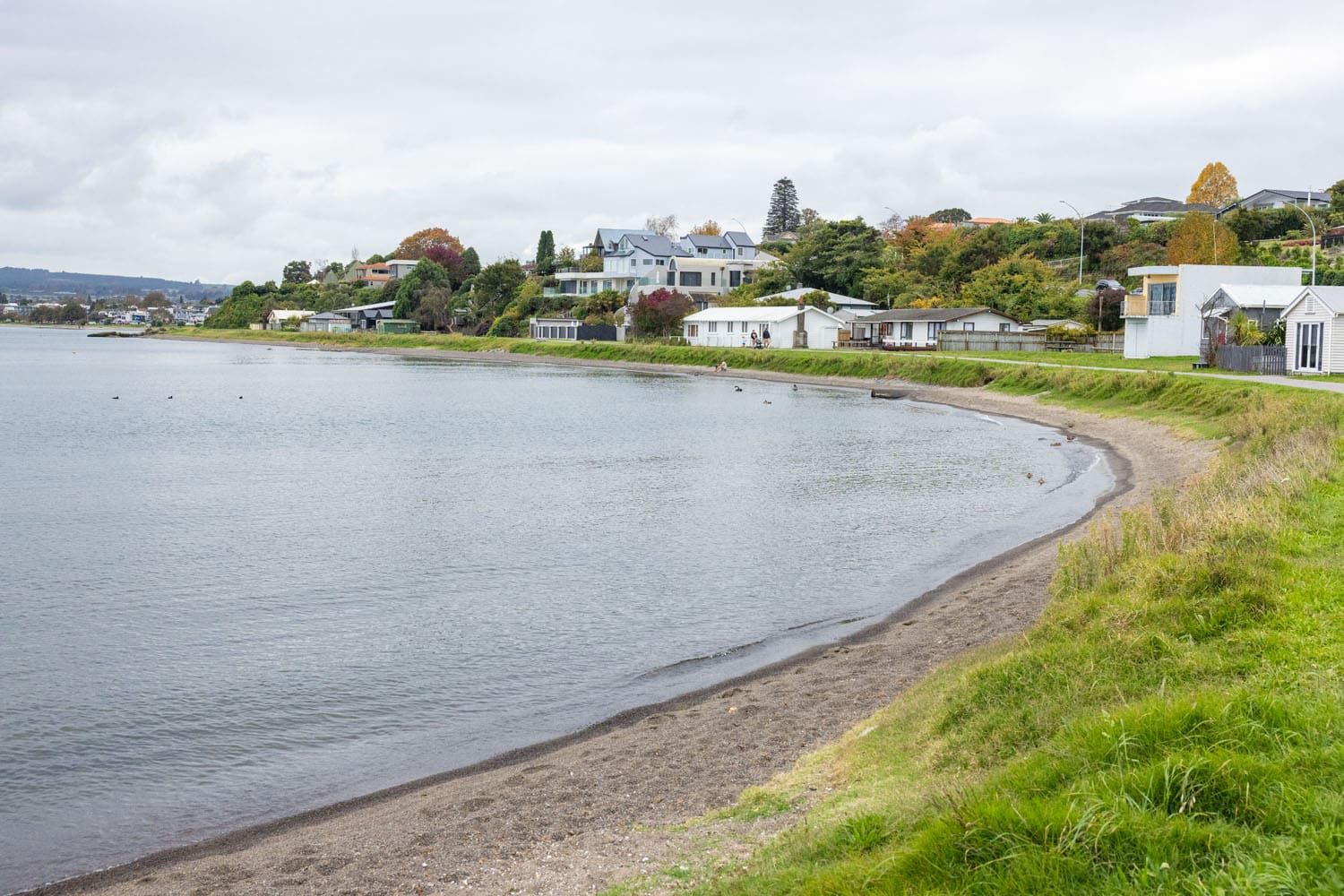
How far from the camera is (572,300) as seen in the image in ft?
452

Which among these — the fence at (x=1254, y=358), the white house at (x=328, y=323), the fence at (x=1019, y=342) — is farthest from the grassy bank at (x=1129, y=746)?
the white house at (x=328, y=323)

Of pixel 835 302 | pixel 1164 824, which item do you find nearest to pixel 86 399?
pixel 835 302

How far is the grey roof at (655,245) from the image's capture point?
454ft

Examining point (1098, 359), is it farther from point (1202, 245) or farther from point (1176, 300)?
point (1202, 245)

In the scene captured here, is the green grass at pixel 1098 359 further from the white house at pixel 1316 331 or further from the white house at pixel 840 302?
the white house at pixel 840 302

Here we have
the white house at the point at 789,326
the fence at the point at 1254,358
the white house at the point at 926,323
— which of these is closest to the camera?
the fence at the point at 1254,358

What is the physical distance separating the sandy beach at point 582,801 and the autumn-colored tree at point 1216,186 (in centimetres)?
14304

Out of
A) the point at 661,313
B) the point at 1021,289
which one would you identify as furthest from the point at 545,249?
the point at 1021,289

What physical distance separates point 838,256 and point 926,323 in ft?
105

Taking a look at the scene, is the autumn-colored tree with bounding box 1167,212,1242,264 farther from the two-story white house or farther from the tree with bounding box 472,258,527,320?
the tree with bounding box 472,258,527,320

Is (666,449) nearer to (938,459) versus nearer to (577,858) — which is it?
(938,459)

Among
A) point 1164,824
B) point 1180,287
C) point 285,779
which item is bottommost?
point 285,779

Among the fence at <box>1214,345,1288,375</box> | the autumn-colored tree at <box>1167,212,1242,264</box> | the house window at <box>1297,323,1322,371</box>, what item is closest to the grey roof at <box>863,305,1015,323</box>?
the autumn-colored tree at <box>1167,212,1242,264</box>

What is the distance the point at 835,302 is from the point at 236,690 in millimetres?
97814
